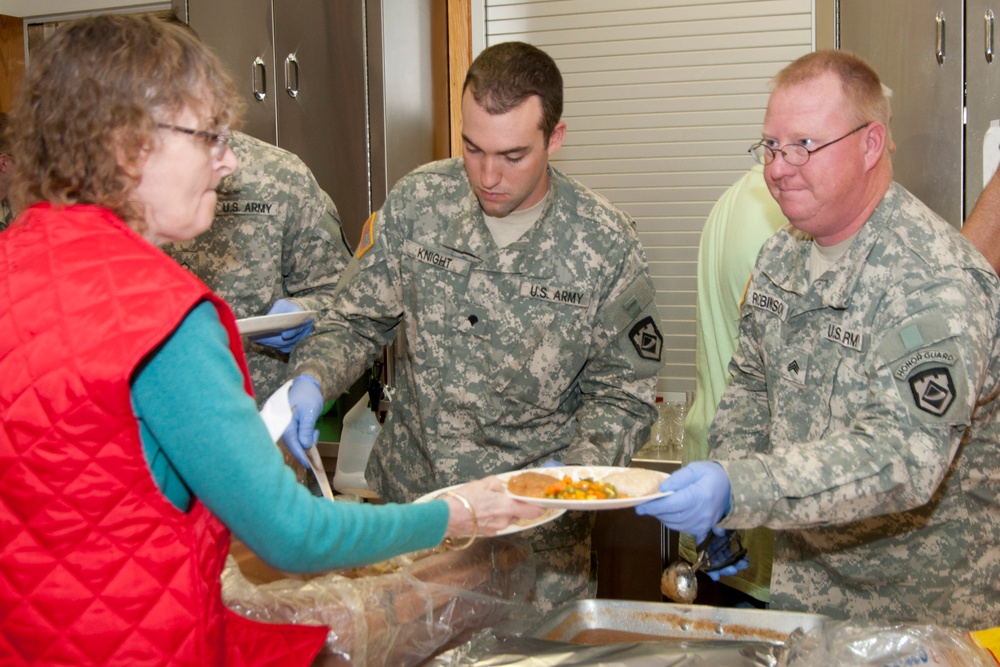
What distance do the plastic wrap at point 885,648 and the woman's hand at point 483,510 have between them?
0.44m

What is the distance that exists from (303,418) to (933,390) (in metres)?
1.14

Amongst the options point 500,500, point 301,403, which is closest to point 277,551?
point 500,500

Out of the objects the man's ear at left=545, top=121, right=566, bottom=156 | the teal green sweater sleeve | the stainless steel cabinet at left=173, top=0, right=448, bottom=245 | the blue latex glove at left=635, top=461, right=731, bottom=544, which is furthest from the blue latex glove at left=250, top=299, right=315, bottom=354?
the stainless steel cabinet at left=173, top=0, right=448, bottom=245

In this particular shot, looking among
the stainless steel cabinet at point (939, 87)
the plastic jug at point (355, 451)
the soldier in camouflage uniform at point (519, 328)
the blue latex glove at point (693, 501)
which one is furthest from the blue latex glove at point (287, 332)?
the stainless steel cabinet at point (939, 87)

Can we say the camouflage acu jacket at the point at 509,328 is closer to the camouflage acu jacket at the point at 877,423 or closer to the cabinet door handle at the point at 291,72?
the camouflage acu jacket at the point at 877,423

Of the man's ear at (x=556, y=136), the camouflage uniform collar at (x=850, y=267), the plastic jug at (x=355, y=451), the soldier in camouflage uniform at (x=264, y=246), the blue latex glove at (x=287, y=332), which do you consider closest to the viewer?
the camouflage uniform collar at (x=850, y=267)

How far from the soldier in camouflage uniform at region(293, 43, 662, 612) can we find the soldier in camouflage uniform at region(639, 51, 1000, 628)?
386 millimetres

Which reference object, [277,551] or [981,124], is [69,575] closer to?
[277,551]

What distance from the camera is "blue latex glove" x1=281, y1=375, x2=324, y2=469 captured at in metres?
1.83

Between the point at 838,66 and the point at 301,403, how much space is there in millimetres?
1224

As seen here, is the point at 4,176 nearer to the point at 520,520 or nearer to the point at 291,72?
the point at 291,72

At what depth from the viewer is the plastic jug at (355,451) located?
337cm

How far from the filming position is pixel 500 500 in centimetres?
142

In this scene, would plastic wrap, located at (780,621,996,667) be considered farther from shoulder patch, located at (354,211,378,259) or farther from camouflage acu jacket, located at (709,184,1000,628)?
shoulder patch, located at (354,211,378,259)
